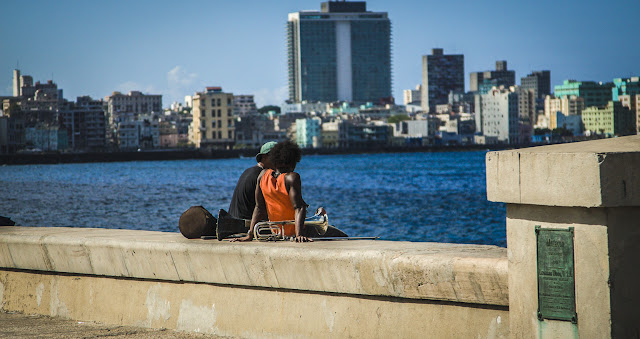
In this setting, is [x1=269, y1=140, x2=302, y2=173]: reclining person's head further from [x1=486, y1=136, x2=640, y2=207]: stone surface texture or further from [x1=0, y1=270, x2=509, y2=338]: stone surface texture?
[x1=486, y1=136, x2=640, y2=207]: stone surface texture

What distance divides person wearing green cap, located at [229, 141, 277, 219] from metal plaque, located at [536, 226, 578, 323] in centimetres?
301

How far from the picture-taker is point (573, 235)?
4711 millimetres

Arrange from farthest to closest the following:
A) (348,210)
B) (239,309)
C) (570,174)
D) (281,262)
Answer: (348,210) < (239,309) < (281,262) < (570,174)

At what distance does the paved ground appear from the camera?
647cm

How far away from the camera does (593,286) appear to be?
4668 millimetres

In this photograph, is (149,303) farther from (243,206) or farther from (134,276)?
(243,206)

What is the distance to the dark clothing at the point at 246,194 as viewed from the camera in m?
7.45

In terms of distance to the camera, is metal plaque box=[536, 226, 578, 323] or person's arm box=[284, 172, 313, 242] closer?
metal plaque box=[536, 226, 578, 323]

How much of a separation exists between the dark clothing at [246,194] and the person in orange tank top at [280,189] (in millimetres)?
440

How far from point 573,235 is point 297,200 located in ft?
7.80

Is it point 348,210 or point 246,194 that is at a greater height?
point 246,194

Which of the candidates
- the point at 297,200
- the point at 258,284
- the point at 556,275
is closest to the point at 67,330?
the point at 258,284

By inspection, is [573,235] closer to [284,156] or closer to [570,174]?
[570,174]

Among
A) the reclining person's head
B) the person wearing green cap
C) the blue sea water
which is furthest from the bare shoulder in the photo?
the blue sea water
